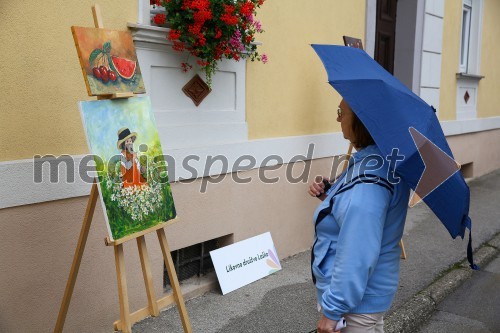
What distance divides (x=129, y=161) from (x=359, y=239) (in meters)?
1.39

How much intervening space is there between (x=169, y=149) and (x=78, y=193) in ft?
2.59

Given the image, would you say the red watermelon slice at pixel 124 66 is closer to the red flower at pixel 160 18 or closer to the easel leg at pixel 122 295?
the red flower at pixel 160 18

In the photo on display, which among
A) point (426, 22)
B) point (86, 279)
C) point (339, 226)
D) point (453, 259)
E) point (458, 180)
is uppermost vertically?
point (426, 22)

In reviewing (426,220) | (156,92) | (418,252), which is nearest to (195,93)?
(156,92)

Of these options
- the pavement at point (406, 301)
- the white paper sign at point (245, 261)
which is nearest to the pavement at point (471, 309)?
the pavement at point (406, 301)

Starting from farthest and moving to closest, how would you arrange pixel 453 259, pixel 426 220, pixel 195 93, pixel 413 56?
1. pixel 413 56
2. pixel 426 220
3. pixel 453 259
4. pixel 195 93

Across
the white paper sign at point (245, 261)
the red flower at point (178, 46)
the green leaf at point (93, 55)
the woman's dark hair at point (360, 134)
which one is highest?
the red flower at point (178, 46)

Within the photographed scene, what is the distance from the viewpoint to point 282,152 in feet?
16.0

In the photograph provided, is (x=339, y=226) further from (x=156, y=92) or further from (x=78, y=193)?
(x=156, y=92)

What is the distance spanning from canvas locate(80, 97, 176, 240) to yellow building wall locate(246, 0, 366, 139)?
5.62 feet

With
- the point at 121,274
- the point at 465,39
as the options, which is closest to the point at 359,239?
the point at 121,274

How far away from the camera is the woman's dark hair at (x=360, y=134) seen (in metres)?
2.07

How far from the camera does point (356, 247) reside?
1.85 metres

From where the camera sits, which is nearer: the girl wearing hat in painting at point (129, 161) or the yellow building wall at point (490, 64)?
the girl wearing hat in painting at point (129, 161)
